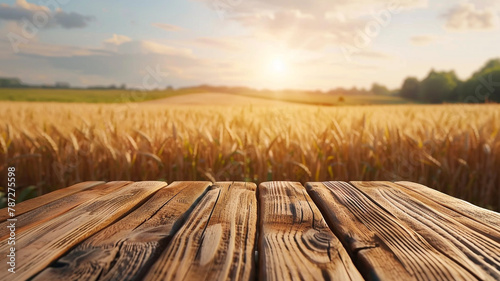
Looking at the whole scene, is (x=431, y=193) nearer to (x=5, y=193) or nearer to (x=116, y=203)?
(x=116, y=203)

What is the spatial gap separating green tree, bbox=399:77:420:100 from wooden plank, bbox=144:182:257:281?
48.3 metres

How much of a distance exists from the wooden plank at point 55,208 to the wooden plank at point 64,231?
0.10 feet

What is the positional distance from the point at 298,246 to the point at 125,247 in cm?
38

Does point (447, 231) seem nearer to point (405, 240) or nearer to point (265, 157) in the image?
point (405, 240)

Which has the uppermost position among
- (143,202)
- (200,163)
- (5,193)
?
(143,202)

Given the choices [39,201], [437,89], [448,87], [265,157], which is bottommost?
[265,157]

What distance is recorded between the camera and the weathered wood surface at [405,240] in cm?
70

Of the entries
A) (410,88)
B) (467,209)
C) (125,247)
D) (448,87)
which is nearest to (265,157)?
(467,209)

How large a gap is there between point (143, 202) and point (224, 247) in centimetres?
52

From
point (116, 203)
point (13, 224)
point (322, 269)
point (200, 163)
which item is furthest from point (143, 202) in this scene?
point (200, 163)

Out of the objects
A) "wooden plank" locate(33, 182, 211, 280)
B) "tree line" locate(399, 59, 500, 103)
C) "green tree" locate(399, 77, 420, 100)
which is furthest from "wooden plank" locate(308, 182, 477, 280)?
"green tree" locate(399, 77, 420, 100)

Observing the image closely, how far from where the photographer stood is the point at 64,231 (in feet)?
2.92

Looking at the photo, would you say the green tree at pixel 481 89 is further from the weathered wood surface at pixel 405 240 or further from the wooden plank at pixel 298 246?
the wooden plank at pixel 298 246

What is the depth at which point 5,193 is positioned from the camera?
3133 mm
